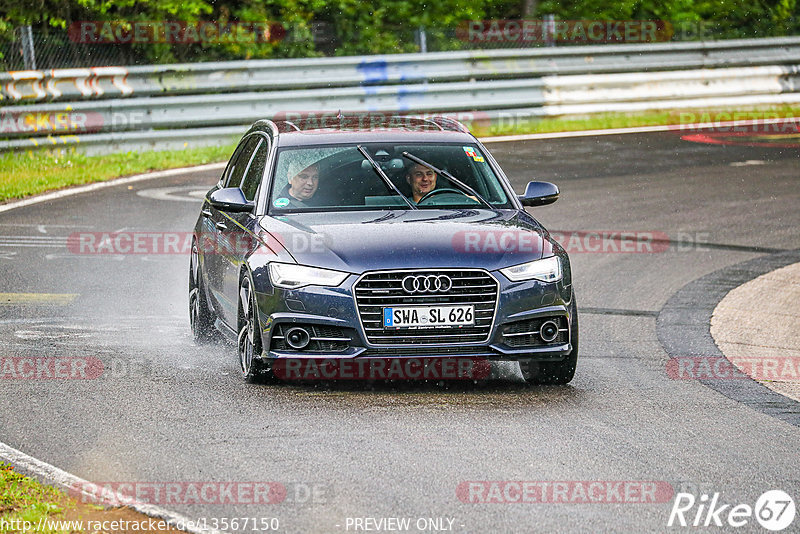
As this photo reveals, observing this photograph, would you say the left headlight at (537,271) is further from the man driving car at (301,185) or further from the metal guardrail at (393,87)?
the metal guardrail at (393,87)

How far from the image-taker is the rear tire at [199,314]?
9945 millimetres

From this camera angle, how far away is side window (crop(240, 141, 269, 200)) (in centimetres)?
945

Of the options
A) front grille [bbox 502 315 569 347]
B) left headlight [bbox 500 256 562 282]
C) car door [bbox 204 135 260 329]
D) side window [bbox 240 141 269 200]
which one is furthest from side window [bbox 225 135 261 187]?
front grille [bbox 502 315 569 347]

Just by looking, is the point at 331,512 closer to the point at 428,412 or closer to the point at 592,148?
the point at 428,412

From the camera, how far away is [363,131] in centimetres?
963

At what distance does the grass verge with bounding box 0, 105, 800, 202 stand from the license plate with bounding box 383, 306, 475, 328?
Answer: 1067 cm

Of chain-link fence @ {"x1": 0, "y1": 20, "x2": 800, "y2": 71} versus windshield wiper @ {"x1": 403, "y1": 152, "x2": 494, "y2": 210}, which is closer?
windshield wiper @ {"x1": 403, "y1": 152, "x2": 494, "y2": 210}

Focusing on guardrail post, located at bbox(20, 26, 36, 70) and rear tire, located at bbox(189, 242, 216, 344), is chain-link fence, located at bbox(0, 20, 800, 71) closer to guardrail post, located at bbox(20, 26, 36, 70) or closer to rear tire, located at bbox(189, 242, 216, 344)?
guardrail post, located at bbox(20, 26, 36, 70)

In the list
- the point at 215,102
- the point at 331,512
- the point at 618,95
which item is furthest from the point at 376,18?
the point at 331,512

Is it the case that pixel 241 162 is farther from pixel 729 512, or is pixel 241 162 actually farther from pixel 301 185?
pixel 729 512

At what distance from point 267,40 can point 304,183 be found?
58.7 feet

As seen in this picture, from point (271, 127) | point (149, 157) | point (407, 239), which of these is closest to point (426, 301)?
point (407, 239)

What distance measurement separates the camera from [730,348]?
981 centimetres

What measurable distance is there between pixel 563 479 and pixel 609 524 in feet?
2.16
